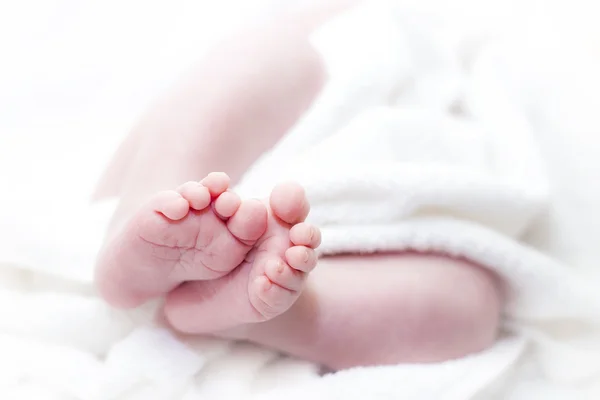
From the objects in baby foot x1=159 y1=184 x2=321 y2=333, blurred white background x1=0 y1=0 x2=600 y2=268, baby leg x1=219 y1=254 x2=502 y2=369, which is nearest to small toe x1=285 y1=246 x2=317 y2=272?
baby foot x1=159 y1=184 x2=321 y2=333

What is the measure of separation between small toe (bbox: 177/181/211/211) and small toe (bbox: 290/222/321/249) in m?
0.07

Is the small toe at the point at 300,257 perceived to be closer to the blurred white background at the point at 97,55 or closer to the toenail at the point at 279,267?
the toenail at the point at 279,267

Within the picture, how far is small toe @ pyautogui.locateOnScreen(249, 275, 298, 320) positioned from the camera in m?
0.57

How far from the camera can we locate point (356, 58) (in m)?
0.89

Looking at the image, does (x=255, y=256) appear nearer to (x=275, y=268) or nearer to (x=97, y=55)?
(x=275, y=268)

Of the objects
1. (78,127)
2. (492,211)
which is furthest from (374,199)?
(78,127)

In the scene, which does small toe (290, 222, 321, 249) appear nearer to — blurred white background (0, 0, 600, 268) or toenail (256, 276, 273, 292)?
toenail (256, 276, 273, 292)

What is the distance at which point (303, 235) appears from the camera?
1.86 feet

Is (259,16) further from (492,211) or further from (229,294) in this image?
(229,294)

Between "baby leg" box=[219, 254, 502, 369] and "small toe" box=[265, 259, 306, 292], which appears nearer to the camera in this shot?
"small toe" box=[265, 259, 306, 292]

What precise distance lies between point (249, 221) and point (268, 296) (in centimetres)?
6

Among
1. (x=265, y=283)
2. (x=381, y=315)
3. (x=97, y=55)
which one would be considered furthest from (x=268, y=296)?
(x=97, y=55)

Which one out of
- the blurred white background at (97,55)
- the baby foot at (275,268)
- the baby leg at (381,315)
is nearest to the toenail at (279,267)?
the baby foot at (275,268)

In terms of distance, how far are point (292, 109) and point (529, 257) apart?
31 cm
